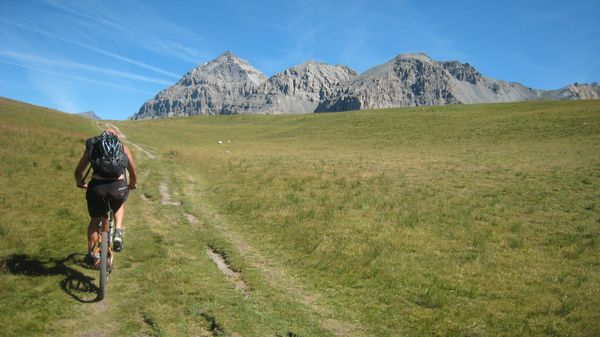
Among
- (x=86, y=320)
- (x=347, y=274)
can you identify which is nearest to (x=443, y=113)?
(x=347, y=274)

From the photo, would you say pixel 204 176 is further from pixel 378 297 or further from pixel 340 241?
pixel 378 297

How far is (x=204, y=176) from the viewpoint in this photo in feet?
92.1

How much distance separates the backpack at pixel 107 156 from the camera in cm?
835

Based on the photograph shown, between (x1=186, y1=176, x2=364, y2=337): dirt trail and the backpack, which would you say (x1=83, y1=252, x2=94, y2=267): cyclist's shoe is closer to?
the backpack

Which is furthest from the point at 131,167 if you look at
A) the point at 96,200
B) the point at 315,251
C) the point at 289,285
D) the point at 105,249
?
the point at 315,251

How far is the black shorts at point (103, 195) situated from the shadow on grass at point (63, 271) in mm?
1625

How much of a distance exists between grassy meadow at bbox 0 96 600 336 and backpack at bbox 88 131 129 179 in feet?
8.74

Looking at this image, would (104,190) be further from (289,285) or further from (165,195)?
(165,195)

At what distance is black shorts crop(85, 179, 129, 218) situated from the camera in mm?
8539

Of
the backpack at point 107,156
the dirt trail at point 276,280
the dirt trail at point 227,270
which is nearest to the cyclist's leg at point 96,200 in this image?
the backpack at point 107,156

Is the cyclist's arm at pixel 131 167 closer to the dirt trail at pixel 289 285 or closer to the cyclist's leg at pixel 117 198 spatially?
the cyclist's leg at pixel 117 198

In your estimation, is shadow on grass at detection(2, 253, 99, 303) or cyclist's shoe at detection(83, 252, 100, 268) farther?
cyclist's shoe at detection(83, 252, 100, 268)

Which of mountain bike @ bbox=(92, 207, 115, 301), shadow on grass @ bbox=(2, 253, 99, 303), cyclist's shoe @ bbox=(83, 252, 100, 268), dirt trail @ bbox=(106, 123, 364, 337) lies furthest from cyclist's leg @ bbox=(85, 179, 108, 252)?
shadow on grass @ bbox=(2, 253, 99, 303)

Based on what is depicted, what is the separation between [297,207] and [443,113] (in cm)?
6204
